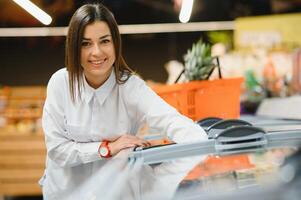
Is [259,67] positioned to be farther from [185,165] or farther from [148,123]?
[185,165]

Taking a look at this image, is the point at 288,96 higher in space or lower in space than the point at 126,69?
lower

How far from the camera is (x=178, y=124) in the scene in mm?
1668

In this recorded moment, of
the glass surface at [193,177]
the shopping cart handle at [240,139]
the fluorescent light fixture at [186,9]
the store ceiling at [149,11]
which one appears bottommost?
the glass surface at [193,177]

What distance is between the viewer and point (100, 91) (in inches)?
69.3

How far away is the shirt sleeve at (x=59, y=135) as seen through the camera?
1.73m

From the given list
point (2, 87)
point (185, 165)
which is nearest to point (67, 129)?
point (185, 165)

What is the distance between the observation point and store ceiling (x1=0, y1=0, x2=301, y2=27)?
2756 mm

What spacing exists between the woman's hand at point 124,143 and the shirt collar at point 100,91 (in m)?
0.16

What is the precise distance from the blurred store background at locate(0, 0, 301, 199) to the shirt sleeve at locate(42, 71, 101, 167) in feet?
5.02

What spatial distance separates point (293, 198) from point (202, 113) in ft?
3.75

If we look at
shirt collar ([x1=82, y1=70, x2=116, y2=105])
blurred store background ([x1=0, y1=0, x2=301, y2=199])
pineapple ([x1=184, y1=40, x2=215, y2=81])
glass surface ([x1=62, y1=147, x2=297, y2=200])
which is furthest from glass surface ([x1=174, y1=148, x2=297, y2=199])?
blurred store background ([x1=0, y1=0, x2=301, y2=199])

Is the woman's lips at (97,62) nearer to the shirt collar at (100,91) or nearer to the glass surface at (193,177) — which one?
the shirt collar at (100,91)

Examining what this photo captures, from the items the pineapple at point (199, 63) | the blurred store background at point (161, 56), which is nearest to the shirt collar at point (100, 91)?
the pineapple at point (199, 63)

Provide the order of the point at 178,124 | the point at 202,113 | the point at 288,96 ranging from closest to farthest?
the point at 178,124 < the point at 202,113 < the point at 288,96
